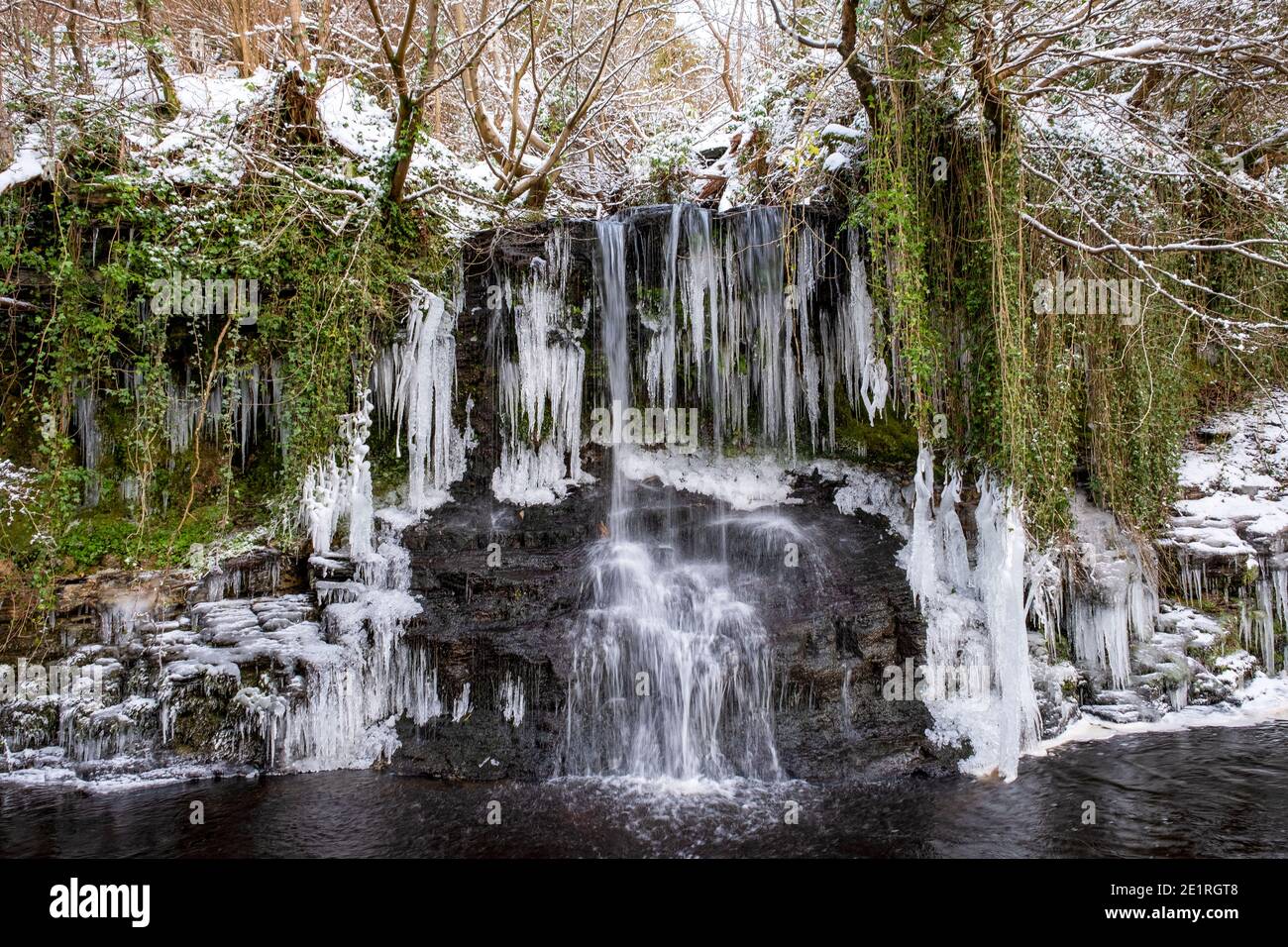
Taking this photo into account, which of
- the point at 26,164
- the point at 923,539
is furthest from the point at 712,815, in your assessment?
the point at 26,164

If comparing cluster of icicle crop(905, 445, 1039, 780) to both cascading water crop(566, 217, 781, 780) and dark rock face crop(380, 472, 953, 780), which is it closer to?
dark rock face crop(380, 472, 953, 780)

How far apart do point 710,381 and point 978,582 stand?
131 inches

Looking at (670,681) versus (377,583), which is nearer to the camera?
(670,681)

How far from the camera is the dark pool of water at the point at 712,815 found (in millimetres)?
4277

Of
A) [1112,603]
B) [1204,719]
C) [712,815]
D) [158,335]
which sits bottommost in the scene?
[712,815]

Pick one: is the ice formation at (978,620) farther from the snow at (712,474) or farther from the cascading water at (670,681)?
the snow at (712,474)

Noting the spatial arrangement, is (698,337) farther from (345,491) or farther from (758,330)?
(345,491)

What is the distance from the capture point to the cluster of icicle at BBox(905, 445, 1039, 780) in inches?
212

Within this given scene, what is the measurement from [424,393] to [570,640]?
321 cm

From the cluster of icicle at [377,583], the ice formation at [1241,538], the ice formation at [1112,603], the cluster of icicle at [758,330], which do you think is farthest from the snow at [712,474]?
the ice formation at [1241,538]

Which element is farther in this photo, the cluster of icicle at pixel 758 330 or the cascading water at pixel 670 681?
the cluster of icicle at pixel 758 330

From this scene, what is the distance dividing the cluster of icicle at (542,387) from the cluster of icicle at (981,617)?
11.9 ft

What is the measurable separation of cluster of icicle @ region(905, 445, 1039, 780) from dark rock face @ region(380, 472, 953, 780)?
0.69 feet

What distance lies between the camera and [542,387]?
24.8 feet
